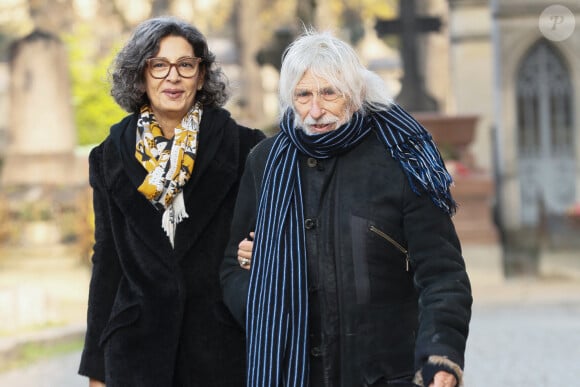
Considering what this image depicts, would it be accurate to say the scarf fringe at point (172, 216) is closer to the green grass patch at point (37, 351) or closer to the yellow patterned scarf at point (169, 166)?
the yellow patterned scarf at point (169, 166)

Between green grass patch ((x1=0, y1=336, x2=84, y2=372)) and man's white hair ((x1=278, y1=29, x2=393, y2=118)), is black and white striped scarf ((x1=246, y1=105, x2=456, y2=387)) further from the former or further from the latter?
green grass patch ((x1=0, y1=336, x2=84, y2=372))

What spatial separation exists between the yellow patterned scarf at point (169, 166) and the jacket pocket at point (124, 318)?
0.84ft

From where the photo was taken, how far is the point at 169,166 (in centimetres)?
436

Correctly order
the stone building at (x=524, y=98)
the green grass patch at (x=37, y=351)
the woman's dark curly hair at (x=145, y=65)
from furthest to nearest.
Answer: the stone building at (x=524, y=98)
the green grass patch at (x=37, y=351)
the woman's dark curly hair at (x=145, y=65)

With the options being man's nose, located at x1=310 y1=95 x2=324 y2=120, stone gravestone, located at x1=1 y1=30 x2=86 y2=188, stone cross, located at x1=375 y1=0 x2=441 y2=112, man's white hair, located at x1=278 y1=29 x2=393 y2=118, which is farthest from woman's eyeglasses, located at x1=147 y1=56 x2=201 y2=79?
stone gravestone, located at x1=1 y1=30 x2=86 y2=188

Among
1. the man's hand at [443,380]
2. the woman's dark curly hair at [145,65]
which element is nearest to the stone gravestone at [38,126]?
the woman's dark curly hair at [145,65]

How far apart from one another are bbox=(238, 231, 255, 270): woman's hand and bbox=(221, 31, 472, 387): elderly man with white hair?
0.34 feet

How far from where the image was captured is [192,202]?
4.42 metres

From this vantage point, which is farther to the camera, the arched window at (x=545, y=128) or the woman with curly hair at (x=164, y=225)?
the arched window at (x=545, y=128)

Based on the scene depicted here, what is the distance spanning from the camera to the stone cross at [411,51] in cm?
1659

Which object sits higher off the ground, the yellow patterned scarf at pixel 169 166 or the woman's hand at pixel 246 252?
the yellow patterned scarf at pixel 169 166

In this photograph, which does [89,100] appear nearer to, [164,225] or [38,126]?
[38,126]

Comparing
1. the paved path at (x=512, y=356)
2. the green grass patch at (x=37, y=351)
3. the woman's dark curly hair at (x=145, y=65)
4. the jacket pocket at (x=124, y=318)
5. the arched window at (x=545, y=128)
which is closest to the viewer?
the jacket pocket at (x=124, y=318)

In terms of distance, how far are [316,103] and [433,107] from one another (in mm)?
13035
